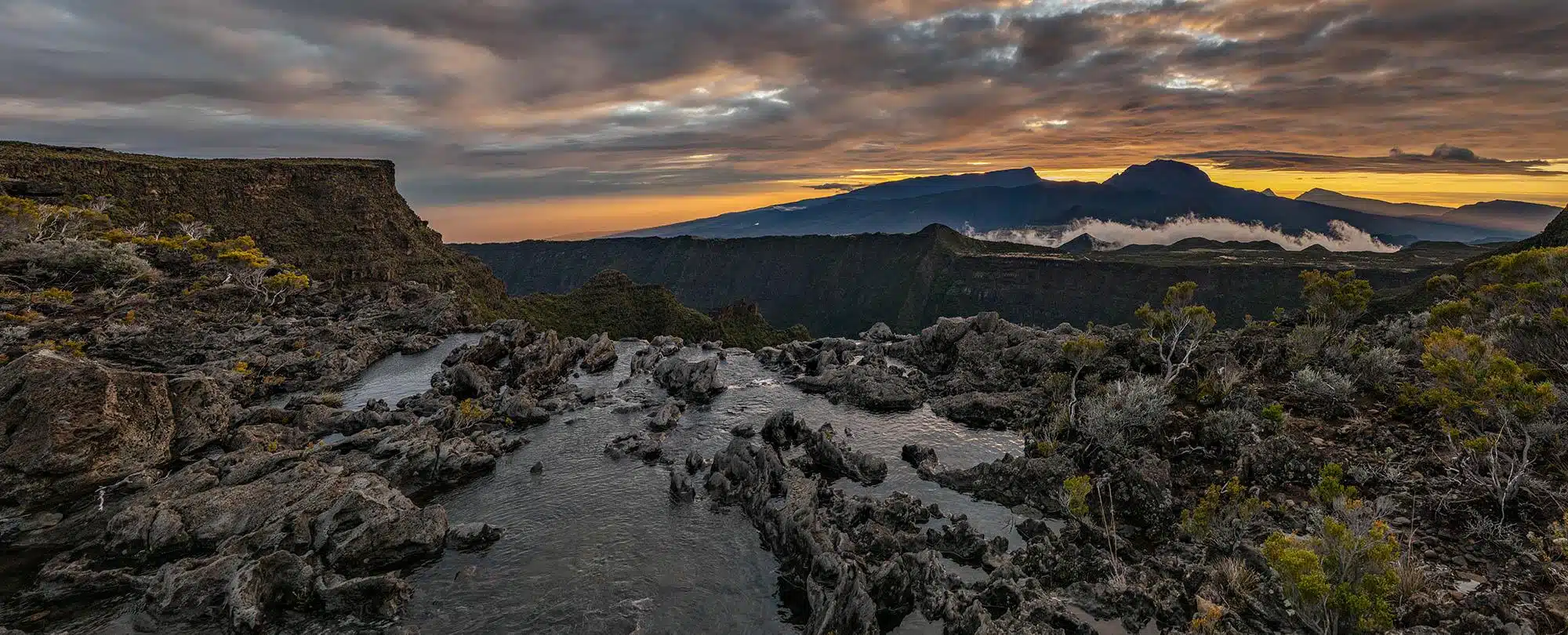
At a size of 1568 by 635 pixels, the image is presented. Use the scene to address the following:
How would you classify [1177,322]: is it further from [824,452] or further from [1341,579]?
[1341,579]

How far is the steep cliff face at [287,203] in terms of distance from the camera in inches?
2904

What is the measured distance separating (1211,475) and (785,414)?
2457 cm

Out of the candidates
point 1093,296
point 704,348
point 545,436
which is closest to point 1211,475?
point 545,436

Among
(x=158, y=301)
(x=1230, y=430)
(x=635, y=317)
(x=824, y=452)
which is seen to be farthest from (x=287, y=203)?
(x=1230, y=430)

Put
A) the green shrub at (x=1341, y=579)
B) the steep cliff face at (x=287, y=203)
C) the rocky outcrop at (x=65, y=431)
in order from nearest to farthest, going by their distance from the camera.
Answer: the green shrub at (x=1341, y=579) < the rocky outcrop at (x=65, y=431) < the steep cliff face at (x=287, y=203)

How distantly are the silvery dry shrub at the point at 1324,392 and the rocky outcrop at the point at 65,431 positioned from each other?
199 ft

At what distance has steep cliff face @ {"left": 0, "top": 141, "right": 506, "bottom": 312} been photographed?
73750mm

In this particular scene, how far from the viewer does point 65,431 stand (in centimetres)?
2711

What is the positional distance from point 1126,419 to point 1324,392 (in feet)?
33.3

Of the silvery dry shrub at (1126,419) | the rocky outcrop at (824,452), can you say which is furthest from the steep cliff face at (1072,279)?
the rocky outcrop at (824,452)

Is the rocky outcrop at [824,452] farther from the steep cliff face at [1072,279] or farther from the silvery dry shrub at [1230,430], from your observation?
the steep cliff face at [1072,279]

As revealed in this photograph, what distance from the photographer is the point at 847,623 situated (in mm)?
19188

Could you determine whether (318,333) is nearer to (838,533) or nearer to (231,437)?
(231,437)

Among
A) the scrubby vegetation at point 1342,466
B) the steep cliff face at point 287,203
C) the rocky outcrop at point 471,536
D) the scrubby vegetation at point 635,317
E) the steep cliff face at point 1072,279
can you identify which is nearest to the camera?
the scrubby vegetation at point 1342,466
